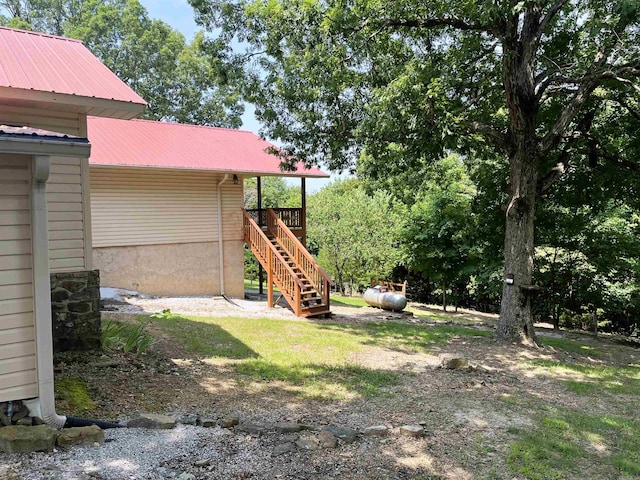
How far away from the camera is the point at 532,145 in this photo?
888cm

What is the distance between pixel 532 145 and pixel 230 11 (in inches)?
267

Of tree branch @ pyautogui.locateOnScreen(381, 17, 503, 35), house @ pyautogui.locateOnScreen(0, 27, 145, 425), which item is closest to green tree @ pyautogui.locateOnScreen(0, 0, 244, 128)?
tree branch @ pyautogui.locateOnScreen(381, 17, 503, 35)

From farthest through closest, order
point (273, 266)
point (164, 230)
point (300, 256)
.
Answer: point (164, 230) < point (300, 256) < point (273, 266)

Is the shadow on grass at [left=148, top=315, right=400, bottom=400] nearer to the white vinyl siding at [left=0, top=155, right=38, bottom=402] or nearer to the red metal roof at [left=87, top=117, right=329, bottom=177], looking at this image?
the white vinyl siding at [left=0, top=155, right=38, bottom=402]

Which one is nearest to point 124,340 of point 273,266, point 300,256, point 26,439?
point 26,439

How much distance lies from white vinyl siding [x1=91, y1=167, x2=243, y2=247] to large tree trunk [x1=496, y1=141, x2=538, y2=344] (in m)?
8.19

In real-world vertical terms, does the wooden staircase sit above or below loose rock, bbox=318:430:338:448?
above

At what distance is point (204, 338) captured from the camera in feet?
25.6

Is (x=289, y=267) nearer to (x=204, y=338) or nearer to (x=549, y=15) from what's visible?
(x=204, y=338)

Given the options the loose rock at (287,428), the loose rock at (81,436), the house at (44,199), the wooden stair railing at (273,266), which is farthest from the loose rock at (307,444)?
the wooden stair railing at (273,266)

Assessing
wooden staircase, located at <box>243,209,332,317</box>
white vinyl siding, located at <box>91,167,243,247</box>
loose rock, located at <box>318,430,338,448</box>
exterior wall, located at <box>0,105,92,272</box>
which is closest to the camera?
loose rock, located at <box>318,430,338,448</box>

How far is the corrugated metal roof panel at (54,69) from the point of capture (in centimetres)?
531

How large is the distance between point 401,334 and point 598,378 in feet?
12.6

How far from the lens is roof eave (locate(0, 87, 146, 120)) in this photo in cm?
507
